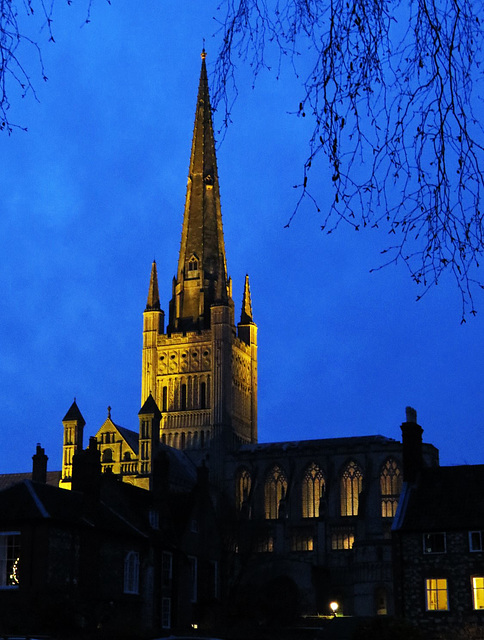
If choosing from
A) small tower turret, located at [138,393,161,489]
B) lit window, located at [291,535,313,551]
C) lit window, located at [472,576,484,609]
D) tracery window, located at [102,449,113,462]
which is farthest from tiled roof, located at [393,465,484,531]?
tracery window, located at [102,449,113,462]

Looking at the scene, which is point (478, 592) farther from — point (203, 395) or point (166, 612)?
point (203, 395)

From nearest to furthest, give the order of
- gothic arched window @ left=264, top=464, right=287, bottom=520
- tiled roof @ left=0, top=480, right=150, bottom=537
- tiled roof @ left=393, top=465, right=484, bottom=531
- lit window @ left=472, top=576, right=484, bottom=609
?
1. lit window @ left=472, top=576, right=484, bottom=609
2. tiled roof @ left=0, top=480, right=150, bottom=537
3. tiled roof @ left=393, top=465, right=484, bottom=531
4. gothic arched window @ left=264, top=464, right=287, bottom=520

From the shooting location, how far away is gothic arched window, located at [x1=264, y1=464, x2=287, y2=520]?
108 metres

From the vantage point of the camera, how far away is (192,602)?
50906mm

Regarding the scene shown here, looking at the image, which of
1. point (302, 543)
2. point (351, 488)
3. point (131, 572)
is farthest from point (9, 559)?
point (351, 488)

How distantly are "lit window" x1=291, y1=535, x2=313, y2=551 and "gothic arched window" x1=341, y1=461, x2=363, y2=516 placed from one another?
4424 mm

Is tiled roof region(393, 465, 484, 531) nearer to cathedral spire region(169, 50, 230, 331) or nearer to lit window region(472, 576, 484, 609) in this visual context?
lit window region(472, 576, 484, 609)

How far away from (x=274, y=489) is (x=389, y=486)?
12899 millimetres

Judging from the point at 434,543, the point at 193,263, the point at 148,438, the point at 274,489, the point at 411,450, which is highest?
the point at 193,263

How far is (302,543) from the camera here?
340 ft

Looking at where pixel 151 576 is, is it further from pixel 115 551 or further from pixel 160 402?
pixel 160 402

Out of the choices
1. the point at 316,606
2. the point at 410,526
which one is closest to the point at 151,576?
the point at 410,526

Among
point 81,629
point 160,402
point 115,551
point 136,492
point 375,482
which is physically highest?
point 160,402

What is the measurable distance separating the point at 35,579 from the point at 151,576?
8848mm
